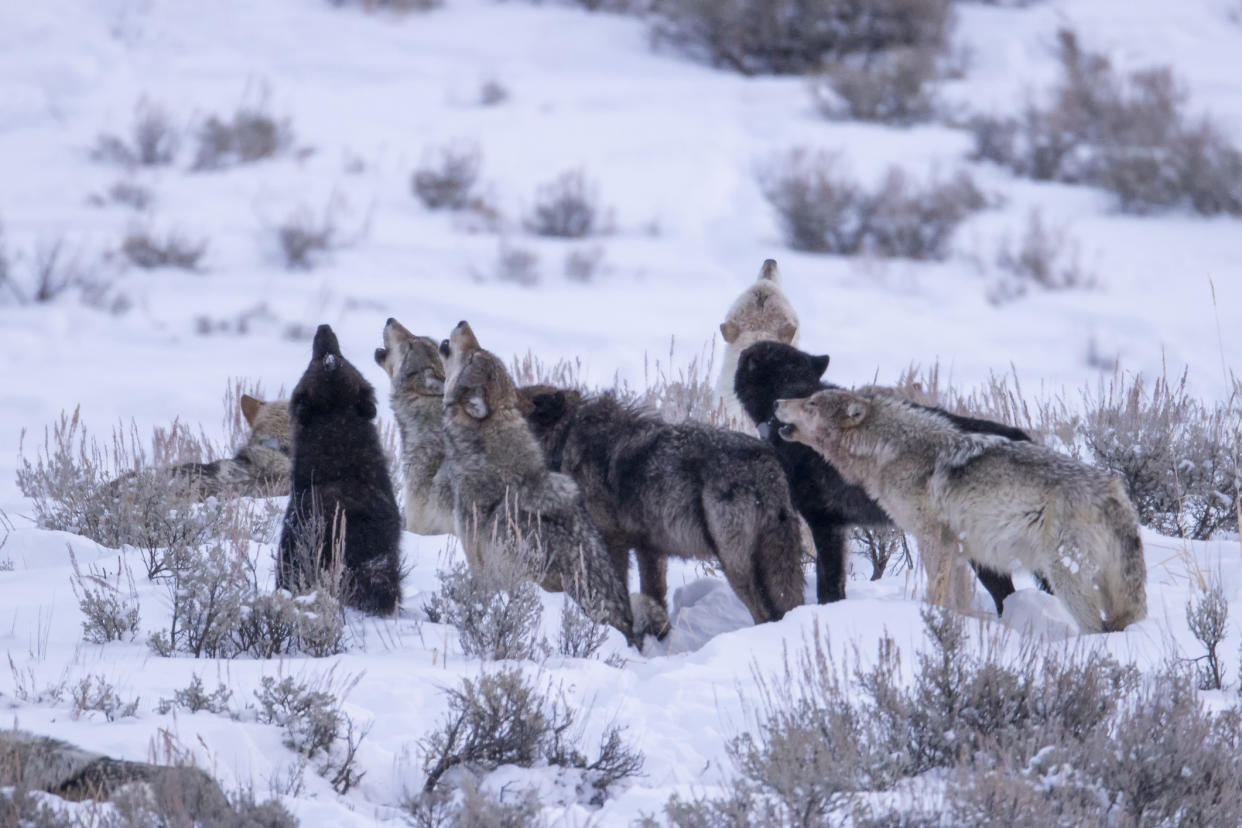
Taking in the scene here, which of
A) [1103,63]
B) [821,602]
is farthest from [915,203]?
[821,602]

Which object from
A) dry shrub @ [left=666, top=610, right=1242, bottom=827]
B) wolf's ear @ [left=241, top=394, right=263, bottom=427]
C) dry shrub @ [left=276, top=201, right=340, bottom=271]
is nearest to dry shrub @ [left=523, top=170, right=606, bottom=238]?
dry shrub @ [left=276, top=201, right=340, bottom=271]

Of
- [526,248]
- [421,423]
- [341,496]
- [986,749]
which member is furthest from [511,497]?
[526,248]

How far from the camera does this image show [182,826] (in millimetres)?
3732

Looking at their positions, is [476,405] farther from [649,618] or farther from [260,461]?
[260,461]

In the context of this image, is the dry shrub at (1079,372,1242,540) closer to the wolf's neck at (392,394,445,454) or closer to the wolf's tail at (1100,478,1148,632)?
the wolf's tail at (1100,478,1148,632)

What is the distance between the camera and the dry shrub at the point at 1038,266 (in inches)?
842

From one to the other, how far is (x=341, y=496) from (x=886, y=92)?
2294 cm

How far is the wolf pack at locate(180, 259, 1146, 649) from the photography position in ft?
19.5

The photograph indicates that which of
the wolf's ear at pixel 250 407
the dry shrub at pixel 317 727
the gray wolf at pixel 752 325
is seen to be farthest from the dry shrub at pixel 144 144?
the dry shrub at pixel 317 727

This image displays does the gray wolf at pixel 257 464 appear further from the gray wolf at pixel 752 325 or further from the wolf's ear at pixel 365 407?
the gray wolf at pixel 752 325

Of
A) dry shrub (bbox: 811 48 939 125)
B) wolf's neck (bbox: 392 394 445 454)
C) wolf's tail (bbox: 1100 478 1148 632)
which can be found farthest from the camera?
dry shrub (bbox: 811 48 939 125)

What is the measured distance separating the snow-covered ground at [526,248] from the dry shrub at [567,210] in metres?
0.51

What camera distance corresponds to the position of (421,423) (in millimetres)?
8219

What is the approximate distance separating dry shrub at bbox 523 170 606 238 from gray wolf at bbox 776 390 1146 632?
55.1 ft
